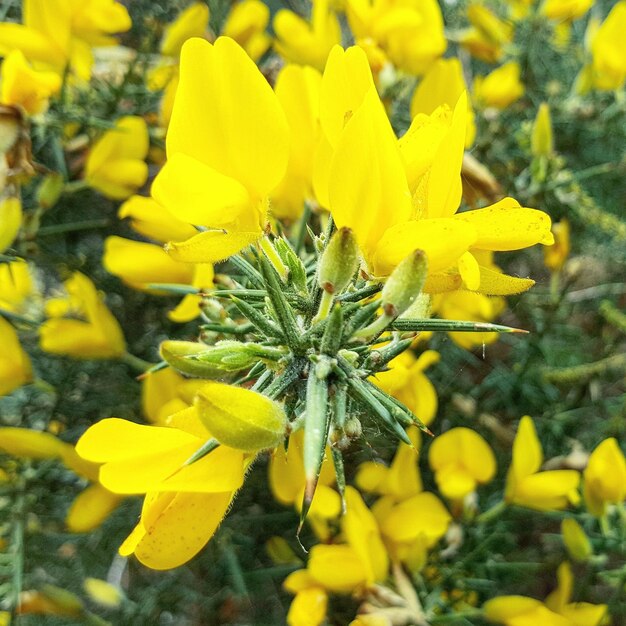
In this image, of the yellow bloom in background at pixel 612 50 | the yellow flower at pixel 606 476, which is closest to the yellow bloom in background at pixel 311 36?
the yellow bloom in background at pixel 612 50

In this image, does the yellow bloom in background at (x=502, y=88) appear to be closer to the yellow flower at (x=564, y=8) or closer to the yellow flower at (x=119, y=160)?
the yellow flower at (x=564, y=8)

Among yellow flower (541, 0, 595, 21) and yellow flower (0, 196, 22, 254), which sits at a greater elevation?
yellow flower (541, 0, 595, 21)

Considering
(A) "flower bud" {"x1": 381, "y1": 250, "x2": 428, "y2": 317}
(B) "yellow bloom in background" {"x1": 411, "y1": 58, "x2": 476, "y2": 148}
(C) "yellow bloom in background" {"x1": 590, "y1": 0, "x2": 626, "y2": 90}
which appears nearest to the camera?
(A) "flower bud" {"x1": 381, "y1": 250, "x2": 428, "y2": 317}

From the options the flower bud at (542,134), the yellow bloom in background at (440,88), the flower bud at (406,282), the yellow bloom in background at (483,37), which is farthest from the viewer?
the yellow bloom in background at (483,37)

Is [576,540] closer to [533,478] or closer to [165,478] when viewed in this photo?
[533,478]

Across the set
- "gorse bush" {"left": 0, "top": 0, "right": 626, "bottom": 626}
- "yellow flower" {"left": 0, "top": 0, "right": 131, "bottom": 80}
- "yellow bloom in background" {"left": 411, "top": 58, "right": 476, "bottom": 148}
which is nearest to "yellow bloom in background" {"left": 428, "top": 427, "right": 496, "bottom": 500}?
"gorse bush" {"left": 0, "top": 0, "right": 626, "bottom": 626}

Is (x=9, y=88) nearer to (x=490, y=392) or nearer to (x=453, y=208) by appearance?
(x=453, y=208)

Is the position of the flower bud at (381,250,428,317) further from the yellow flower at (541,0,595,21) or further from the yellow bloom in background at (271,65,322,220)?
the yellow flower at (541,0,595,21)
